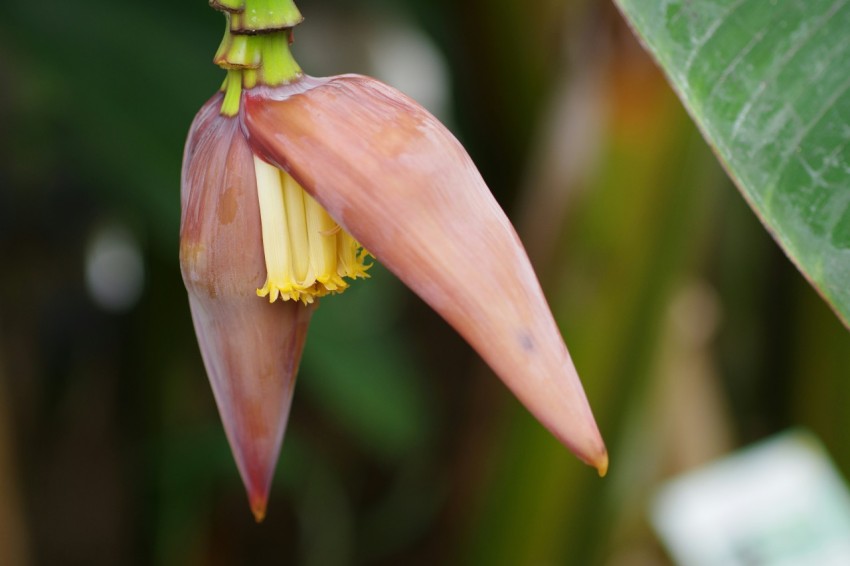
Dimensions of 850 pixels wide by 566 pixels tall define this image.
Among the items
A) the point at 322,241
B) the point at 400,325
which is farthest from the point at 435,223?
the point at 400,325

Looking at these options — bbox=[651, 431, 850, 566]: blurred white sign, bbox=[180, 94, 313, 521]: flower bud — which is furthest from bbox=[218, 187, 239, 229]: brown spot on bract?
bbox=[651, 431, 850, 566]: blurred white sign

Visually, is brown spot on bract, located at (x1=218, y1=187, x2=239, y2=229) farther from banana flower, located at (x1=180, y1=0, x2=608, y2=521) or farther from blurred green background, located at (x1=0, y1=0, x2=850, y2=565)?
blurred green background, located at (x1=0, y1=0, x2=850, y2=565)

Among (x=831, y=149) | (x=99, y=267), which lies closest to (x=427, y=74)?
(x=99, y=267)

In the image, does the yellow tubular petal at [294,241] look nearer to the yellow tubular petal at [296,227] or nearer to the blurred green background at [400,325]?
the yellow tubular petal at [296,227]

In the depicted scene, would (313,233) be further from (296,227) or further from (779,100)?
(779,100)

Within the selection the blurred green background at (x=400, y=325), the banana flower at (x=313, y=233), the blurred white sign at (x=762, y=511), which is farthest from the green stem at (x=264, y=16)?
the blurred white sign at (x=762, y=511)

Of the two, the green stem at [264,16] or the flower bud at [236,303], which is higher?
the green stem at [264,16]
